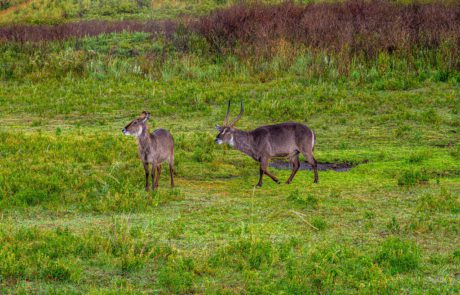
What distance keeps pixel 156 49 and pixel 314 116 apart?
12.5 metres

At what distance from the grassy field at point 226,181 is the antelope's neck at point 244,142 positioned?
586 mm

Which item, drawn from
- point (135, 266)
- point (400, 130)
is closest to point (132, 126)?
point (135, 266)

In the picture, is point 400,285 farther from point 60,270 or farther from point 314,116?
point 314,116

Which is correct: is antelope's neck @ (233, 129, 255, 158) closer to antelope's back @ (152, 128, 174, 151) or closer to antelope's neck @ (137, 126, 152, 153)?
antelope's back @ (152, 128, 174, 151)

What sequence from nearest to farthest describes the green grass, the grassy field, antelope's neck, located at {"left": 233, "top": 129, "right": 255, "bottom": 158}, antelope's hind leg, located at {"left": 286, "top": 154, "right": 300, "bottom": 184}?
the green grass → the grassy field → antelope's hind leg, located at {"left": 286, "top": 154, "right": 300, "bottom": 184} → antelope's neck, located at {"left": 233, "top": 129, "right": 255, "bottom": 158}

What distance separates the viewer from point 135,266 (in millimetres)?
9484

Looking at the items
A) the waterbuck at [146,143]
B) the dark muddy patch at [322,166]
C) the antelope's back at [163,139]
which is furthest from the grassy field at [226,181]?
the antelope's back at [163,139]

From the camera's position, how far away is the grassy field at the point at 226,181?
9344 mm

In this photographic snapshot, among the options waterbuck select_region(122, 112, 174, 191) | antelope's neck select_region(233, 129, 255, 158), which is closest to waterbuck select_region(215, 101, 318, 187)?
antelope's neck select_region(233, 129, 255, 158)

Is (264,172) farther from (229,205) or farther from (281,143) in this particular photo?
(229,205)

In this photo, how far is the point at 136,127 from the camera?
14.4 meters

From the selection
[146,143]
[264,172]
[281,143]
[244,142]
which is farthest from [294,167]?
[146,143]

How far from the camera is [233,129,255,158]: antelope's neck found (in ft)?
52.1

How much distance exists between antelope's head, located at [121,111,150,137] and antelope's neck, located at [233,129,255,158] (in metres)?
2.33
